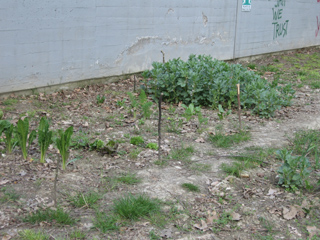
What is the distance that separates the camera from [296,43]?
546 inches

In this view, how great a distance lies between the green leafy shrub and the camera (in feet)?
21.1

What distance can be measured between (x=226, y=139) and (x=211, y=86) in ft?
5.27

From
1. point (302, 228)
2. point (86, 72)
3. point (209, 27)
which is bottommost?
point (302, 228)

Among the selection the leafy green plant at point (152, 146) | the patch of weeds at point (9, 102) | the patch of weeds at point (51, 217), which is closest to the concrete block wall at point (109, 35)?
the patch of weeds at point (9, 102)

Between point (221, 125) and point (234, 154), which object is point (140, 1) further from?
point (234, 154)

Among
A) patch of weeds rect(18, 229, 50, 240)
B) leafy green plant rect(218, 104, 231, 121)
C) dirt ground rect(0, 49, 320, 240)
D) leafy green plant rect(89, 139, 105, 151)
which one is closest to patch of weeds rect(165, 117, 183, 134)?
dirt ground rect(0, 49, 320, 240)

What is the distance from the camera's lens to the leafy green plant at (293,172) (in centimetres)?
394

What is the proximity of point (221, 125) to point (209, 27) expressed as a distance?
188 inches

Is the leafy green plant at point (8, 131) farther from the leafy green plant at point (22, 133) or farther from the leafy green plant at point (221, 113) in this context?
the leafy green plant at point (221, 113)

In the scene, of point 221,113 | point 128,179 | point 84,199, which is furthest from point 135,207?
point 221,113

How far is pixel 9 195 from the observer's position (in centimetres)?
355

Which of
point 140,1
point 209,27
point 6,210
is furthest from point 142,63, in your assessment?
point 6,210

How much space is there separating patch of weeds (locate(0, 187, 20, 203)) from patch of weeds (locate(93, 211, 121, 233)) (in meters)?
0.78

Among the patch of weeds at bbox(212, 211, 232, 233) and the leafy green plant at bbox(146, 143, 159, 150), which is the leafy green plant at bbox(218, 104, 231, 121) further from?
the patch of weeds at bbox(212, 211, 232, 233)
